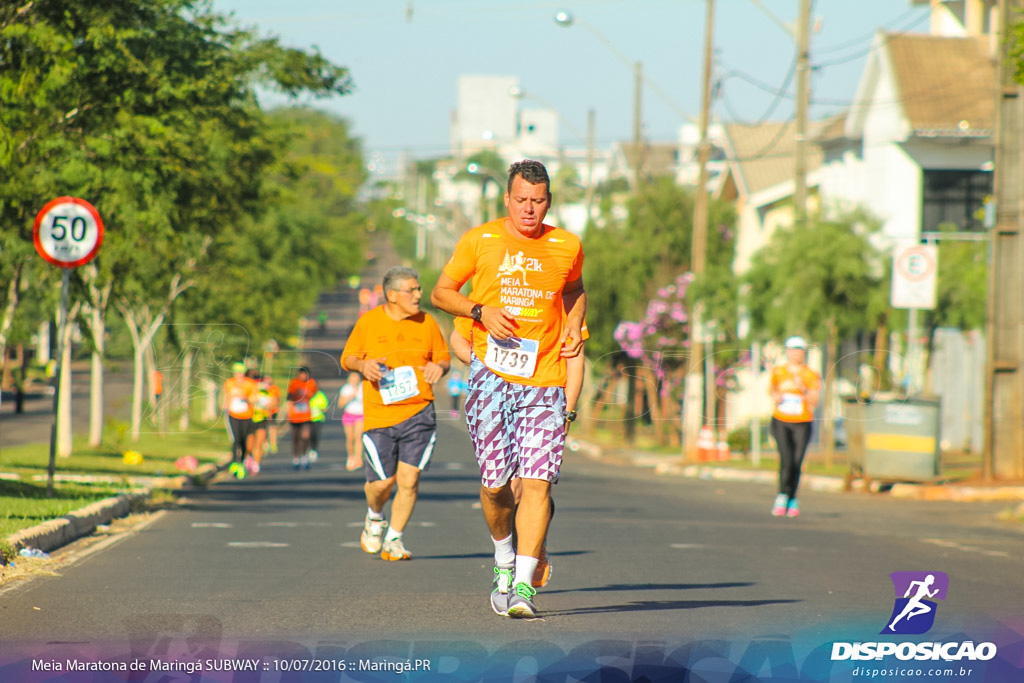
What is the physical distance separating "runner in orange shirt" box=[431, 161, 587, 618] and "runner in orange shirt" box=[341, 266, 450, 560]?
307cm

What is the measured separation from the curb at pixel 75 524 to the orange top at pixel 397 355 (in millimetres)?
2607

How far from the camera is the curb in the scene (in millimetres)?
11188

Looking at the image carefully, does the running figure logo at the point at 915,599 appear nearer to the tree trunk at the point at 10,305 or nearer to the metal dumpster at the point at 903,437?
the metal dumpster at the point at 903,437

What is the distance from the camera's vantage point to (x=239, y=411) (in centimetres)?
2370

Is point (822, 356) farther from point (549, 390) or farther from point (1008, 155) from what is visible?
point (549, 390)

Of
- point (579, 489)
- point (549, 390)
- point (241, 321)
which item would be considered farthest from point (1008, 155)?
point (241, 321)

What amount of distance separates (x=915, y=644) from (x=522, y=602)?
1934mm

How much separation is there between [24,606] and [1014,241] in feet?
53.5

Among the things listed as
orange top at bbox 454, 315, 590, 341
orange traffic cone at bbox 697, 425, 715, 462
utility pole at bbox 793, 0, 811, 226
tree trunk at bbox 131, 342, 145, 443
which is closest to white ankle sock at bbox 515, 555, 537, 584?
orange top at bbox 454, 315, 590, 341

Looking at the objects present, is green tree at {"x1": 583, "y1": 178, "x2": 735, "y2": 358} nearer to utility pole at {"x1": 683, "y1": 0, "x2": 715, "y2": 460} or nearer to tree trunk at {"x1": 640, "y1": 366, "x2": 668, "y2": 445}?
tree trunk at {"x1": 640, "y1": 366, "x2": 668, "y2": 445}

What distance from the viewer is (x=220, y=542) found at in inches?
496

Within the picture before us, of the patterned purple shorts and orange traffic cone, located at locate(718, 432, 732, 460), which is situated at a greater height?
the patterned purple shorts

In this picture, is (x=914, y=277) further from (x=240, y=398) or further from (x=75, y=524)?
(x=75, y=524)

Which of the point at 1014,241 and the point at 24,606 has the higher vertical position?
the point at 1014,241
